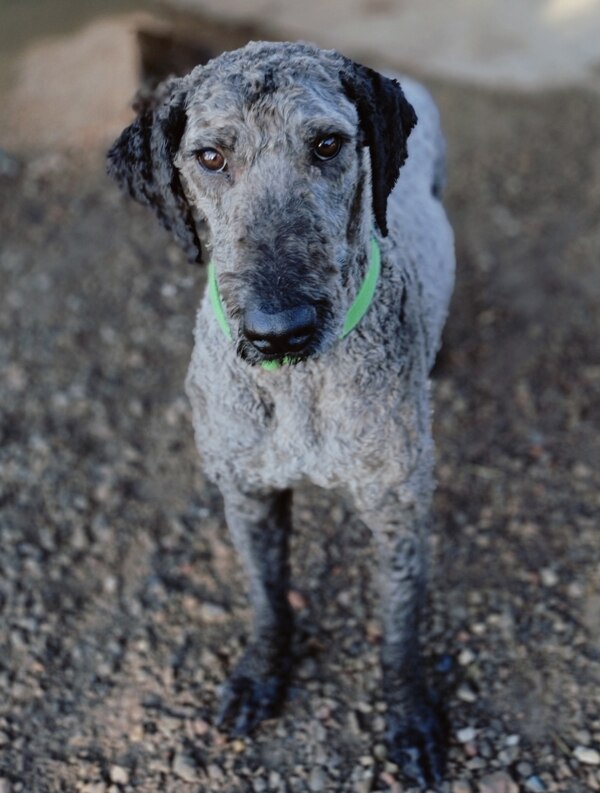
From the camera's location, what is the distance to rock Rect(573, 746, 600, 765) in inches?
137

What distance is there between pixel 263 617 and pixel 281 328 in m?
1.66

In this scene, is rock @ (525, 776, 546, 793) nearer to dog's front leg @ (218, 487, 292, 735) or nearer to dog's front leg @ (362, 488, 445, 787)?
dog's front leg @ (362, 488, 445, 787)

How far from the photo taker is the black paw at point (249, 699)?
12.2ft

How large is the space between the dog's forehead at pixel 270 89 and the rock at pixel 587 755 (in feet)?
8.02

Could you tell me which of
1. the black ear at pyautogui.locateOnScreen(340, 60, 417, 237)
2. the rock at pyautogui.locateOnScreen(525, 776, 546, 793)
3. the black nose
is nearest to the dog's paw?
the rock at pyautogui.locateOnScreen(525, 776, 546, 793)

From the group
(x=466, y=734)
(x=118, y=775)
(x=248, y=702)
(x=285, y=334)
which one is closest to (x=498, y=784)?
(x=466, y=734)

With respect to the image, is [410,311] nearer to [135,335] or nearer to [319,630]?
A: [319,630]

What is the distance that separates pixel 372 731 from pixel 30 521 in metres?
1.94

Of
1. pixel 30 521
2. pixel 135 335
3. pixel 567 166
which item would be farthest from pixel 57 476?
pixel 567 166

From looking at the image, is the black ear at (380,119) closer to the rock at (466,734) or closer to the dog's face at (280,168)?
the dog's face at (280,168)

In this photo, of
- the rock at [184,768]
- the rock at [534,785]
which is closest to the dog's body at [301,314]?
the rock at [184,768]

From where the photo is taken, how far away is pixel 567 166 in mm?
6379

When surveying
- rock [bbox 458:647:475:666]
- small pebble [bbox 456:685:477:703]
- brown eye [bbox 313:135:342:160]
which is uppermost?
brown eye [bbox 313:135:342:160]

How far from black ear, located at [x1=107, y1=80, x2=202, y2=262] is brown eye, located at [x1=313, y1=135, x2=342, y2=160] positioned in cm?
44
